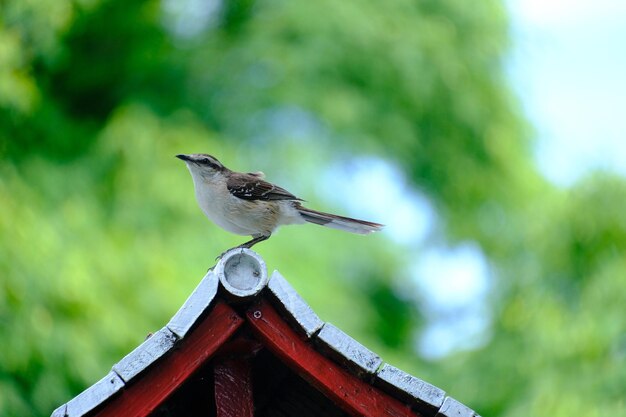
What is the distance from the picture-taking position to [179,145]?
832 centimetres

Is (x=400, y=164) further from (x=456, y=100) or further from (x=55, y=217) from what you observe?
(x=55, y=217)

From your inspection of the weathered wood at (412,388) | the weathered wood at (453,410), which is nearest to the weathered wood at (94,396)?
the weathered wood at (412,388)

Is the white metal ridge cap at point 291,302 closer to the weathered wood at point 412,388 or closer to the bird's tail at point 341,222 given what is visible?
the weathered wood at point 412,388

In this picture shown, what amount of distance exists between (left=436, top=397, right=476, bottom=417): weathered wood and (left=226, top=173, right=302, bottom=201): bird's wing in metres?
2.05

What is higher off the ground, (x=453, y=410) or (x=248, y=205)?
(x=248, y=205)

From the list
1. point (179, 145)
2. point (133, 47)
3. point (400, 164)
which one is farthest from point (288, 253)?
point (133, 47)

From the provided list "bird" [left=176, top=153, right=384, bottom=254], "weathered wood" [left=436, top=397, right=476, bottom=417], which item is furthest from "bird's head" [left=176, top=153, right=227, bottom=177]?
"weathered wood" [left=436, top=397, right=476, bottom=417]

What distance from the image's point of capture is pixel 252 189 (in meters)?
4.34

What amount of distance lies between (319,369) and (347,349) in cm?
12

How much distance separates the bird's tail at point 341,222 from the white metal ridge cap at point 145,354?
5.28ft

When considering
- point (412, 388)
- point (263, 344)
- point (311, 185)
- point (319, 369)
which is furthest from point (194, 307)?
point (311, 185)

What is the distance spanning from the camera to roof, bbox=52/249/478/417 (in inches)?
92.9

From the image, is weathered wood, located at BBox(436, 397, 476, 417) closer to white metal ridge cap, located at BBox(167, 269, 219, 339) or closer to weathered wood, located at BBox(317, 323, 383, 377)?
weathered wood, located at BBox(317, 323, 383, 377)

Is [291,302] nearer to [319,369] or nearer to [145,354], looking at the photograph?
[319,369]
